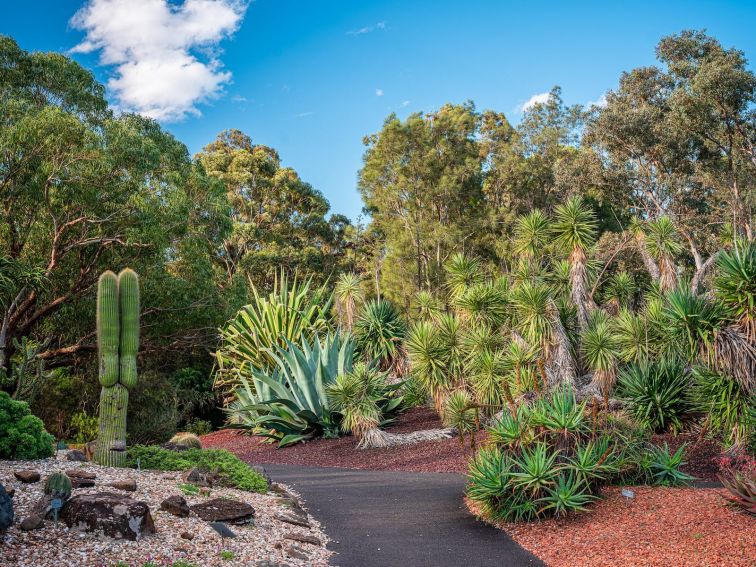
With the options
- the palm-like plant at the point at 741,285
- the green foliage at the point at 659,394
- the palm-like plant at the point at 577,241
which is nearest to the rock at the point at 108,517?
the palm-like plant at the point at 741,285

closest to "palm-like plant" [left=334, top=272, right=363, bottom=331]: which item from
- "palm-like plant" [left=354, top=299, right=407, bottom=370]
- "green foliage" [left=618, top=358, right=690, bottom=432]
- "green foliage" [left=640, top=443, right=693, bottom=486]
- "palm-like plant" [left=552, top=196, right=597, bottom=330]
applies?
"palm-like plant" [left=354, top=299, right=407, bottom=370]

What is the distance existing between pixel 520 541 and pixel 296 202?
33.8 meters

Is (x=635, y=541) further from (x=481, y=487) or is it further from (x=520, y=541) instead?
(x=481, y=487)

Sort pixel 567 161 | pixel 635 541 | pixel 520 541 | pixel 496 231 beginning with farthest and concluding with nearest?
pixel 496 231 → pixel 567 161 → pixel 520 541 → pixel 635 541

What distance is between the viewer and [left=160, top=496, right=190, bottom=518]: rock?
648 centimetres

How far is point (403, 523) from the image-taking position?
7781 millimetres

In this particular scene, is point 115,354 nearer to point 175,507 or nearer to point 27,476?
point 27,476

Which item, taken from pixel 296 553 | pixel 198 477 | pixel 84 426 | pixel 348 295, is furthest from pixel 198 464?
pixel 348 295

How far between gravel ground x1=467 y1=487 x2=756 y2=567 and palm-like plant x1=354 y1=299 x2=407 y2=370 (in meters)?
12.1

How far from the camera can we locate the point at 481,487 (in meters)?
7.83

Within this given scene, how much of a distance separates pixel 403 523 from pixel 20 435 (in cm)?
466

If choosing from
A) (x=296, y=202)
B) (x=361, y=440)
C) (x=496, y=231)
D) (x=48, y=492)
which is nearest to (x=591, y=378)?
(x=361, y=440)

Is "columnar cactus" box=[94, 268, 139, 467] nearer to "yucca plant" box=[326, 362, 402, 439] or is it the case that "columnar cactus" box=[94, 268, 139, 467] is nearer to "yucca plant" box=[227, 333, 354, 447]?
"yucca plant" box=[227, 333, 354, 447]

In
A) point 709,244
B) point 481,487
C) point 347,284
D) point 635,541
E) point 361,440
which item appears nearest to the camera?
point 635,541
